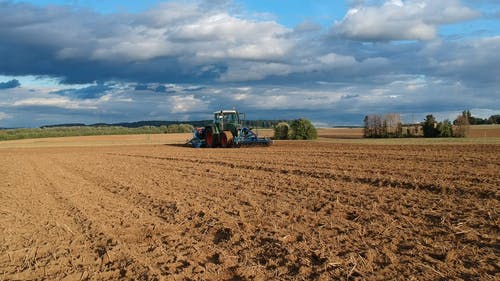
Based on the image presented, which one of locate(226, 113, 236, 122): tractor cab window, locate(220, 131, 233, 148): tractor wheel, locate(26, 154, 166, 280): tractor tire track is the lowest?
locate(26, 154, 166, 280): tractor tire track

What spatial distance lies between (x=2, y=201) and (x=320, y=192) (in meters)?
7.54

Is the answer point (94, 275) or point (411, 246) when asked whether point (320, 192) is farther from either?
point (94, 275)

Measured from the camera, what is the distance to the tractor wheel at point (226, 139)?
3014 cm

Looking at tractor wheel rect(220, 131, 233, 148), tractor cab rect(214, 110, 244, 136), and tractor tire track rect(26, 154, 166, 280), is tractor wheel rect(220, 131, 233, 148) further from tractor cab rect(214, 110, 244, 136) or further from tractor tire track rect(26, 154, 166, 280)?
tractor tire track rect(26, 154, 166, 280)

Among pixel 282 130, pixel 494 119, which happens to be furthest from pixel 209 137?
pixel 494 119

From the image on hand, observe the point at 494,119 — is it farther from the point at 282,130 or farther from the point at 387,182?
the point at 387,182

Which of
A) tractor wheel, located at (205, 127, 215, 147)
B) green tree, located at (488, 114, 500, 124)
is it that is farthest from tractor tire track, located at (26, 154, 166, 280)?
green tree, located at (488, 114, 500, 124)

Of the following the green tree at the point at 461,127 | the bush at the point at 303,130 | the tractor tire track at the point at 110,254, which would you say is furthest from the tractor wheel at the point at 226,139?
the green tree at the point at 461,127

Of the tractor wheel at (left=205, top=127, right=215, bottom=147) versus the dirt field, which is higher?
the tractor wheel at (left=205, top=127, right=215, bottom=147)

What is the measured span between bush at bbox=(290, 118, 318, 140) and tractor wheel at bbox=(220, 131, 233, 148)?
13.0m

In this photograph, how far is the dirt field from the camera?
20.3ft

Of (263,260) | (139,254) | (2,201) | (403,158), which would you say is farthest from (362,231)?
(403,158)

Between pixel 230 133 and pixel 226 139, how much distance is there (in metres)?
0.43

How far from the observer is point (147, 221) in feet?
30.4
